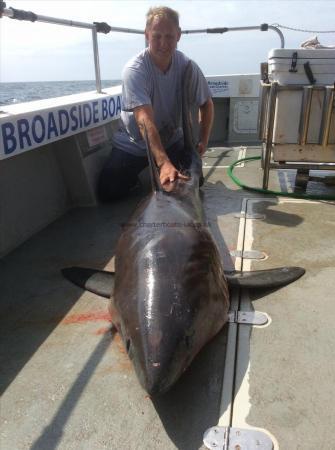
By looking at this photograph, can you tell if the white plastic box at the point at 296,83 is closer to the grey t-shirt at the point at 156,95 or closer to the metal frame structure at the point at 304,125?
the metal frame structure at the point at 304,125

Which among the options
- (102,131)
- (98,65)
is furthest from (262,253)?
(98,65)

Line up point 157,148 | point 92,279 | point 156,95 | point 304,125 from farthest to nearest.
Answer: point 156,95 < point 304,125 < point 157,148 < point 92,279

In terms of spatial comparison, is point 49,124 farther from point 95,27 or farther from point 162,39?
point 95,27

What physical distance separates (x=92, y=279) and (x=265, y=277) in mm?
1130

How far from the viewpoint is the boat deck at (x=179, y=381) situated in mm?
1635

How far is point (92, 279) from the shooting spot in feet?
8.80

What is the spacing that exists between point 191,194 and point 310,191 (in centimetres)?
188

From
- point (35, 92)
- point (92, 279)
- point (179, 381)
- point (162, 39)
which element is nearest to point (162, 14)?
point (162, 39)

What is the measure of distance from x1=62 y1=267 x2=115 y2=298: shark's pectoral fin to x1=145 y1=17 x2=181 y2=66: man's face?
2.34 m

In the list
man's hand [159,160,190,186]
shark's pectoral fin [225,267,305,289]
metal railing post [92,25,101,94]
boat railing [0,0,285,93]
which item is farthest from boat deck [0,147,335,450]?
metal railing post [92,25,101,94]

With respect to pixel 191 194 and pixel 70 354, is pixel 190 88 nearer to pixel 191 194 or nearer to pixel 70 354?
pixel 191 194

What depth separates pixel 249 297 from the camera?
2477 mm

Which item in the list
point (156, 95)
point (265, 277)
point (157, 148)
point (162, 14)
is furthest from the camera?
point (156, 95)

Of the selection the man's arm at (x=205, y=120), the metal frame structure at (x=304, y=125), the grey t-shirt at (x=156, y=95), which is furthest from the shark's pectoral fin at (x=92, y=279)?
the metal frame structure at (x=304, y=125)
